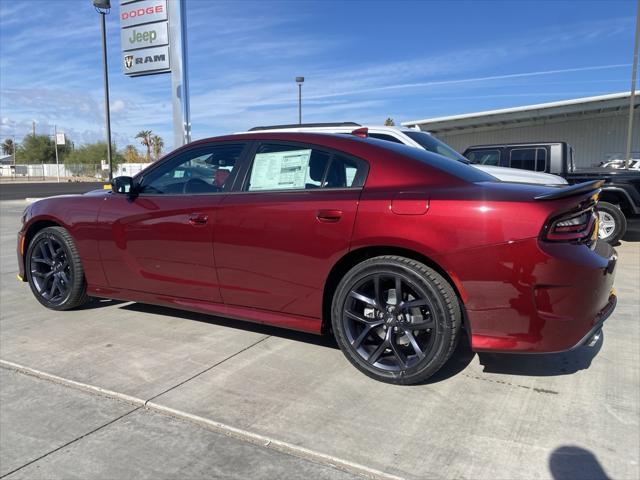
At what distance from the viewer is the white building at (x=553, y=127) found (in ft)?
78.7

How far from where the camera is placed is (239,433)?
8.33ft

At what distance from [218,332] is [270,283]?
879mm

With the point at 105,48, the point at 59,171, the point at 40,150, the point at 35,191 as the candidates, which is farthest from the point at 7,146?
the point at 105,48

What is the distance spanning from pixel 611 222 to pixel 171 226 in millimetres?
7450

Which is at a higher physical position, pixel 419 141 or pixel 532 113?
pixel 532 113

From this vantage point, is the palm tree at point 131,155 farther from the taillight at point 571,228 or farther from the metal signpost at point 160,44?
the taillight at point 571,228

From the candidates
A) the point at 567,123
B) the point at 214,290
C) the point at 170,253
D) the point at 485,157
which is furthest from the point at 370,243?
the point at 567,123

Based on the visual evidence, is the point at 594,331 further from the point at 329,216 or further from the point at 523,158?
the point at 523,158

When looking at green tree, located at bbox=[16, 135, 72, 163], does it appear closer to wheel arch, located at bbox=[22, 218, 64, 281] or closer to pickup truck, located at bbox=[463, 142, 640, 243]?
pickup truck, located at bbox=[463, 142, 640, 243]

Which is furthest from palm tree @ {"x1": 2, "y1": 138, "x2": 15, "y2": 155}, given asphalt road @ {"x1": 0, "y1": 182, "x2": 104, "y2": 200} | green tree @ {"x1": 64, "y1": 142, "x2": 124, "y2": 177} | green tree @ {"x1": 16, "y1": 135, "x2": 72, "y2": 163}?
asphalt road @ {"x1": 0, "y1": 182, "x2": 104, "y2": 200}

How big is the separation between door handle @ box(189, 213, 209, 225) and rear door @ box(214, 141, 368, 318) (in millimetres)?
121

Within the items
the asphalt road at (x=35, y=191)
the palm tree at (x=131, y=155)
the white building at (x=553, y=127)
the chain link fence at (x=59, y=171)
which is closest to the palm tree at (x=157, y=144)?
the palm tree at (x=131, y=155)

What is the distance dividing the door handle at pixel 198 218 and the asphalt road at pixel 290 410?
91 cm

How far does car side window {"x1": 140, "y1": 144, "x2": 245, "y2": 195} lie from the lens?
12.2ft
